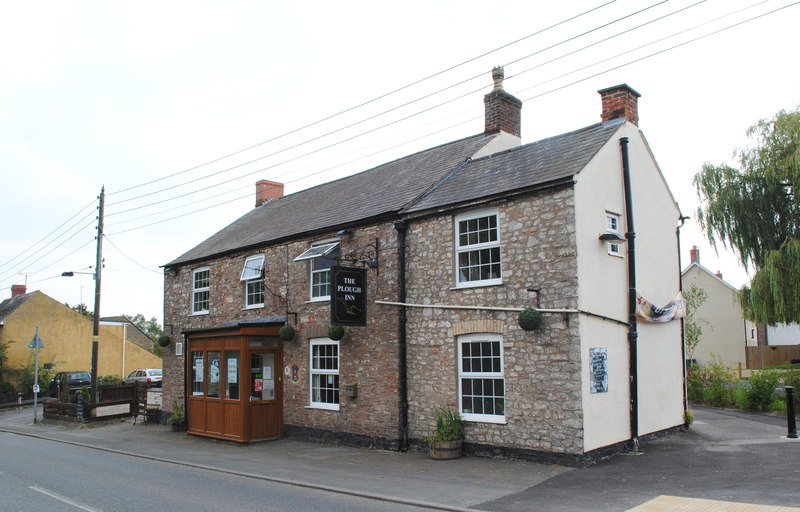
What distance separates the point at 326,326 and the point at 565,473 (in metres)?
7.78

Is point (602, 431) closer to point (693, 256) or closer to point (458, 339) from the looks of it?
point (458, 339)

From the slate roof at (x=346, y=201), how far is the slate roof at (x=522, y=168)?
2.29 ft

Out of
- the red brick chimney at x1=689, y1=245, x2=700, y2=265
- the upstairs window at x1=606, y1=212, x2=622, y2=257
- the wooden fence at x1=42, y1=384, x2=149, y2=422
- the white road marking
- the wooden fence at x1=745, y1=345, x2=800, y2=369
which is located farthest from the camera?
the red brick chimney at x1=689, y1=245, x2=700, y2=265

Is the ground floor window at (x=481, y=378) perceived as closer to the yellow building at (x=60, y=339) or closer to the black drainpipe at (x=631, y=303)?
the black drainpipe at (x=631, y=303)

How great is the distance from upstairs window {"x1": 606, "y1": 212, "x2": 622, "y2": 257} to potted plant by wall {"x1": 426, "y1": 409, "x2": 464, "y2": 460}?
474 centimetres

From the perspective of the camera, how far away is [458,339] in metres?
13.3

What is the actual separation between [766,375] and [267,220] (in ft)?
55.7

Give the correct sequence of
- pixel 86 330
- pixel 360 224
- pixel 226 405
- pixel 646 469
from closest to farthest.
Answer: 1. pixel 646 469
2. pixel 360 224
3. pixel 226 405
4. pixel 86 330

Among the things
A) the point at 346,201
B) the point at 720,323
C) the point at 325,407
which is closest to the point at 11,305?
the point at 346,201

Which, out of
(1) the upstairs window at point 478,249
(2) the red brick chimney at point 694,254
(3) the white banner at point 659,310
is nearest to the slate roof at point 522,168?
(1) the upstairs window at point 478,249

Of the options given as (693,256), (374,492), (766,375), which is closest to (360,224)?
(374,492)

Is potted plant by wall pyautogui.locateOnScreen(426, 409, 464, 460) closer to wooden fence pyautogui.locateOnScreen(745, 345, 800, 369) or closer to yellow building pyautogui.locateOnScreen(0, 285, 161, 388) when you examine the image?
yellow building pyautogui.locateOnScreen(0, 285, 161, 388)

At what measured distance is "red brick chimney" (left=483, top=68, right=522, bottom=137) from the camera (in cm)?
1738

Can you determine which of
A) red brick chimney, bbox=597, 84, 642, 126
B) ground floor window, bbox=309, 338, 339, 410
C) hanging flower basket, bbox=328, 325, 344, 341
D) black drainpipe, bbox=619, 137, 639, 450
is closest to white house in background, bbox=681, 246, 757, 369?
red brick chimney, bbox=597, 84, 642, 126
